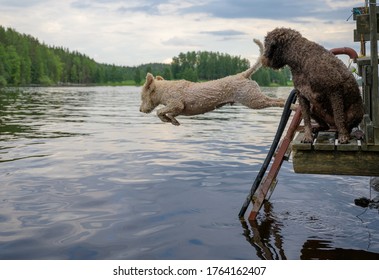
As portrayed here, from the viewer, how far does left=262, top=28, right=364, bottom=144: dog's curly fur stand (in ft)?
18.4

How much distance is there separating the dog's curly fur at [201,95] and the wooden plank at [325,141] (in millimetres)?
1198

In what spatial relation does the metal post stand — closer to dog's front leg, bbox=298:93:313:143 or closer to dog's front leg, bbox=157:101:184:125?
dog's front leg, bbox=298:93:313:143

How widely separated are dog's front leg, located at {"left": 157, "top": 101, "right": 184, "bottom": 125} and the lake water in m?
2.26

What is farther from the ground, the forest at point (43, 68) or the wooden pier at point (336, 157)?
the forest at point (43, 68)

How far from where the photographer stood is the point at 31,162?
1296 cm

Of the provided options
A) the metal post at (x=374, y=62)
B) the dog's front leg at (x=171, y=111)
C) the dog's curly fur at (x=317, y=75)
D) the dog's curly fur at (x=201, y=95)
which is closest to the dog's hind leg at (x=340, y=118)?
the dog's curly fur at (x=317, y=75)

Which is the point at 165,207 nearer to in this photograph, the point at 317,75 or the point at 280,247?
the point at 280,247

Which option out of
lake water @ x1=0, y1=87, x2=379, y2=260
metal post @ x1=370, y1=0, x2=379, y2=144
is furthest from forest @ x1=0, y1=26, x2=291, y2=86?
metal post @ x1=370, y1=0, x2=379, y2=144

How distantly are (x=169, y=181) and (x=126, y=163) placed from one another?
241 cm

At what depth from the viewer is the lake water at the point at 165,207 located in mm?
6902

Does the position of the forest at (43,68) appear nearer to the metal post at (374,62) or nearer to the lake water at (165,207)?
the lake water at (165,207)

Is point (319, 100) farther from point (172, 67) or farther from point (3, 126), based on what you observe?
point (3, 126)
